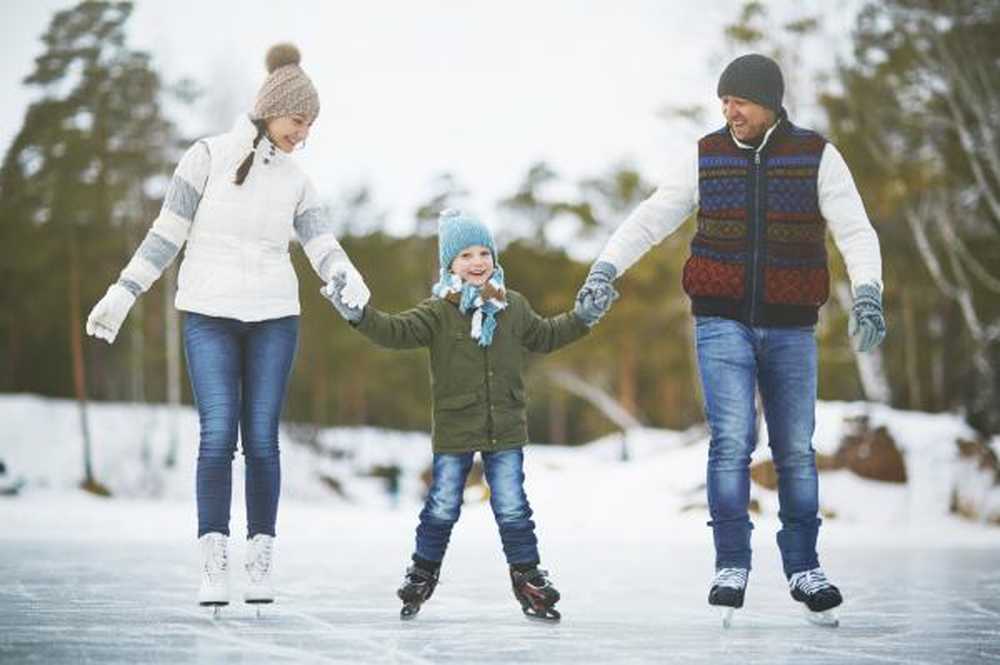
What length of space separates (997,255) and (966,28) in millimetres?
4027

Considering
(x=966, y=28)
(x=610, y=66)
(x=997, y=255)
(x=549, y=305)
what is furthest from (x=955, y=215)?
(x=549, y=305)

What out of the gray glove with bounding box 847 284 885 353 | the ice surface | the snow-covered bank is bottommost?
the snow-covered bank

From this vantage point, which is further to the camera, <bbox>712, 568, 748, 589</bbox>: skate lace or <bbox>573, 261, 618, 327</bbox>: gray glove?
<bbox>573, 261, 618, 327</bbox>: gray glove

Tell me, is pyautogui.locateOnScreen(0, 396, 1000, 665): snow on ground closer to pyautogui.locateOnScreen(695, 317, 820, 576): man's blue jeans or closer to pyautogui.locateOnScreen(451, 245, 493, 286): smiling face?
pyautogui.locateOnScreen(695, 317, 820, 576): man's blue jeans

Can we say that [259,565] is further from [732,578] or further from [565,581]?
[565,581]

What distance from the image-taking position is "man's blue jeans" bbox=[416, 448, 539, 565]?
3.73 m

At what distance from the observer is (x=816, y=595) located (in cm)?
361

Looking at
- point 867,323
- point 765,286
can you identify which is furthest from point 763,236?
point 867,323

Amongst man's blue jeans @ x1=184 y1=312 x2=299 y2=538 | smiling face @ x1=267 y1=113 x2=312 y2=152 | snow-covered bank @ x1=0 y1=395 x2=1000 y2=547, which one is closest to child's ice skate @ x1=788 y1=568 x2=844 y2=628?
man's blue jeans @ x1=184 y1=312 x2=299 y2=538

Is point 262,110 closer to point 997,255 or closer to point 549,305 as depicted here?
point 997,255

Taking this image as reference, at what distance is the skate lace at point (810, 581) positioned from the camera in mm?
3635

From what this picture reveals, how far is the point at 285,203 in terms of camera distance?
4.04 meters

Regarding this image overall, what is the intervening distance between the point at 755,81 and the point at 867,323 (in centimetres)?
75

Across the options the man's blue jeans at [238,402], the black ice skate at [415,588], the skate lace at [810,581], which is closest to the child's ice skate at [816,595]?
the skate lace at [810,581]
